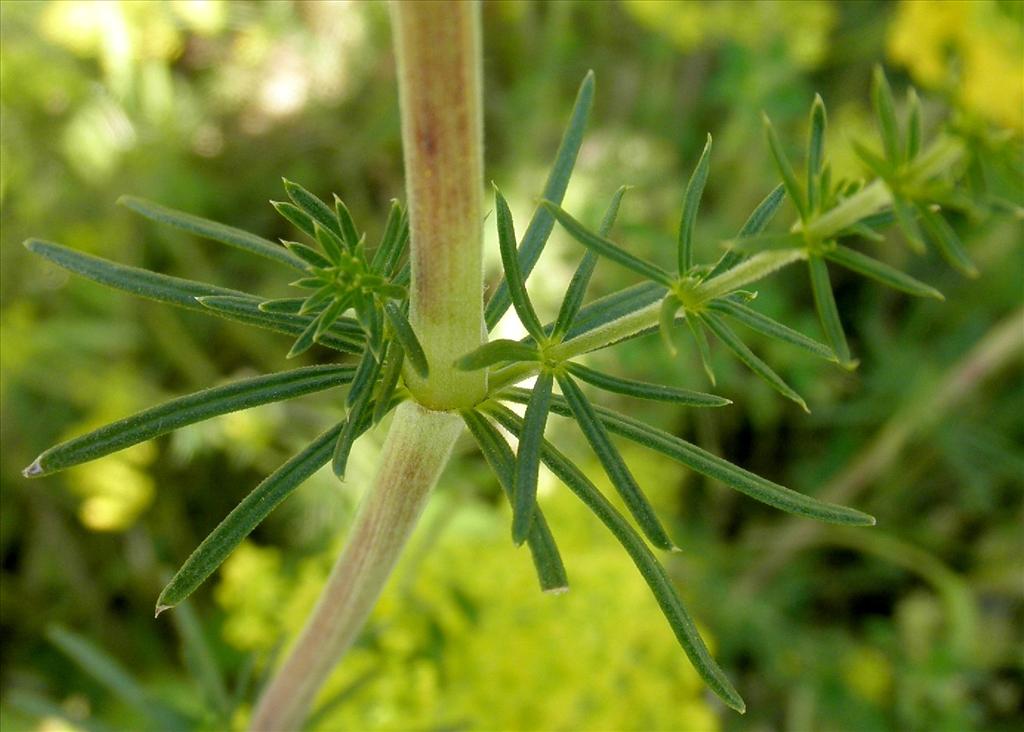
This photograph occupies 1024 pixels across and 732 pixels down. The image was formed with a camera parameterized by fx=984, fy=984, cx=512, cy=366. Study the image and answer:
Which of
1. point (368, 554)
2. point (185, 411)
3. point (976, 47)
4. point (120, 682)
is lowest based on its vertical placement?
point (120, 682)

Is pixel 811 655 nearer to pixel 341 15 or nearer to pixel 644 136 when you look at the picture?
pixel 644 136

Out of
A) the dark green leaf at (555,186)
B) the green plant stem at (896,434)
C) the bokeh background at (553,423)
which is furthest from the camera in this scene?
the green plant stem at (896,434)

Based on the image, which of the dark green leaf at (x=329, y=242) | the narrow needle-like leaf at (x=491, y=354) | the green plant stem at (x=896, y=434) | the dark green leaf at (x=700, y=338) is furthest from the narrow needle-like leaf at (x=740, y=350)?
the green plant stem at (x=896, y=434)

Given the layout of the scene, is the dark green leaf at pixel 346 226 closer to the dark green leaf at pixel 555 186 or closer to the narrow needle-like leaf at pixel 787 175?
the dark green leaf at pixel 555 186

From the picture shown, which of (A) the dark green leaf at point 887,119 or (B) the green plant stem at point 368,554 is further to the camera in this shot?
(B) the green plant stem at point 368,554

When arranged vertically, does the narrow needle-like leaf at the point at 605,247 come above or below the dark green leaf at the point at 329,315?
above

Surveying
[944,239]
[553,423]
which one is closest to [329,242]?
[944,239]

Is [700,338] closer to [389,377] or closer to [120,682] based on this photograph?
[389,377]
